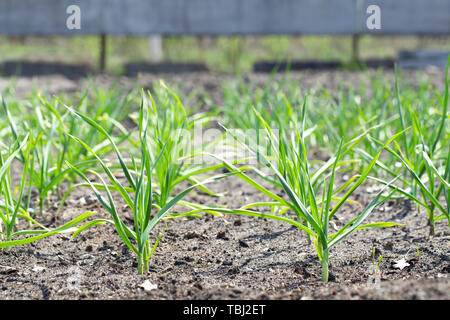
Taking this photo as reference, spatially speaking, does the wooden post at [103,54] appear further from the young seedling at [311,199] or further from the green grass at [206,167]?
the young seedling at [311,199]

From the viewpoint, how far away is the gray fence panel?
266 inches

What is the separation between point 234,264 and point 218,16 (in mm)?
5745

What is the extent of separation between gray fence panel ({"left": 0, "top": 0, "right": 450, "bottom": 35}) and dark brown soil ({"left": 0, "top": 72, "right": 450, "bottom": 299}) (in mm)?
5093

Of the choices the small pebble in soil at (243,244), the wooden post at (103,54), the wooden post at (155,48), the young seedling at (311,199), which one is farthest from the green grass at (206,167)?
the wooden post at (155,48)

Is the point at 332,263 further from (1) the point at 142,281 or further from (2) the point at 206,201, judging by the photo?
(2) the point at 206,201

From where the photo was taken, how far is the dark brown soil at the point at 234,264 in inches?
57.0

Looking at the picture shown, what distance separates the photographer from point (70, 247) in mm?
1859

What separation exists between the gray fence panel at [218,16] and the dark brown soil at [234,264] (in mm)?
5093

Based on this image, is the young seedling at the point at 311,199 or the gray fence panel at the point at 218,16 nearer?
the young seedling at the point at 311,199

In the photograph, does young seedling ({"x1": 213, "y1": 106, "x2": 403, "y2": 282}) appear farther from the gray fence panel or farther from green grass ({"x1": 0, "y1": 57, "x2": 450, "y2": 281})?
the gray fence panel

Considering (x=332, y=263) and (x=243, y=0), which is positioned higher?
(x=243, y=0)

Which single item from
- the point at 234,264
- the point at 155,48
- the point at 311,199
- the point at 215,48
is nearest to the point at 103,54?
the point at 155,48
